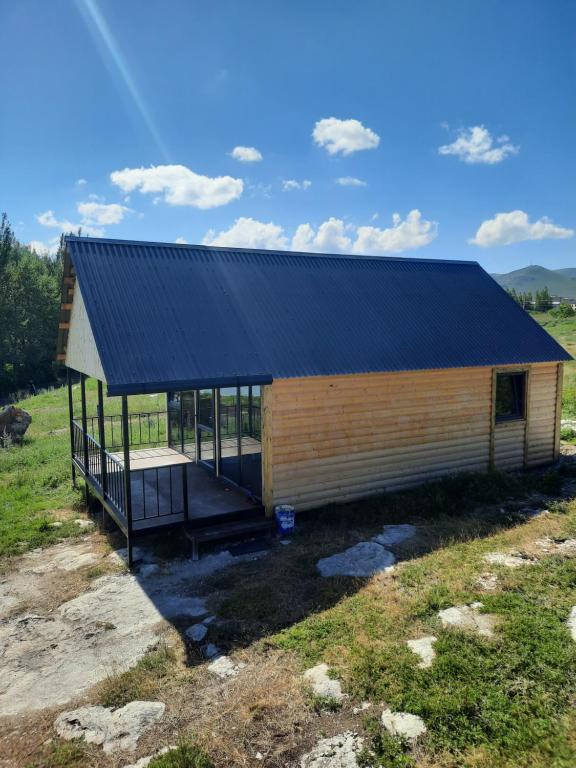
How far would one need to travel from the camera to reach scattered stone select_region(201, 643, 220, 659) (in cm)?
593

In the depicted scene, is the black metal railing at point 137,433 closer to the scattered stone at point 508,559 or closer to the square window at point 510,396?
the square window at point 510,396

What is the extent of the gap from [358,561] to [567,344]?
1416 inches

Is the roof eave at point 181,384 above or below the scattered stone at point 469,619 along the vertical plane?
above

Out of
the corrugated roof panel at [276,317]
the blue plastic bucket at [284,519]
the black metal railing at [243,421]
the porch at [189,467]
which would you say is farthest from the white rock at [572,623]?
the black metal railing at [243,421]

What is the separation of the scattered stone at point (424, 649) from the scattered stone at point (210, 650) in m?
2.15

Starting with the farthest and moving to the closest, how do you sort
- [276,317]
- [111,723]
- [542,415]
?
[542,415]
[276,317]
[111,723]

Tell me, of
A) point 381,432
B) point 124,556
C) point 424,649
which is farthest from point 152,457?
point 424,649

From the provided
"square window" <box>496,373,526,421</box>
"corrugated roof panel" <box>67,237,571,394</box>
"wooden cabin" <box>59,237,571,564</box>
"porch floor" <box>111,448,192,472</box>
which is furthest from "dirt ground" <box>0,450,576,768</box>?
"square window" <box>496,373,526,421</box>

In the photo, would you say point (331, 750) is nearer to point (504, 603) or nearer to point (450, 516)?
point (504, 603)

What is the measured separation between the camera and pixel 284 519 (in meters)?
9.19

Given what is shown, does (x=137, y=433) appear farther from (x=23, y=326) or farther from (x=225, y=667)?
(x=23, y=326)

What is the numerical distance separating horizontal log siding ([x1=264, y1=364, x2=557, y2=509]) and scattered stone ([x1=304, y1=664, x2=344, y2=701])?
13.7ft

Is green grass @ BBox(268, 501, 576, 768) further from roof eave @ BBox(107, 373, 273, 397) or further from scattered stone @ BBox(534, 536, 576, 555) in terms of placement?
roof eave @ BBox(107, 373, 273, 397)

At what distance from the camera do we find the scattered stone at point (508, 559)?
7695mm
